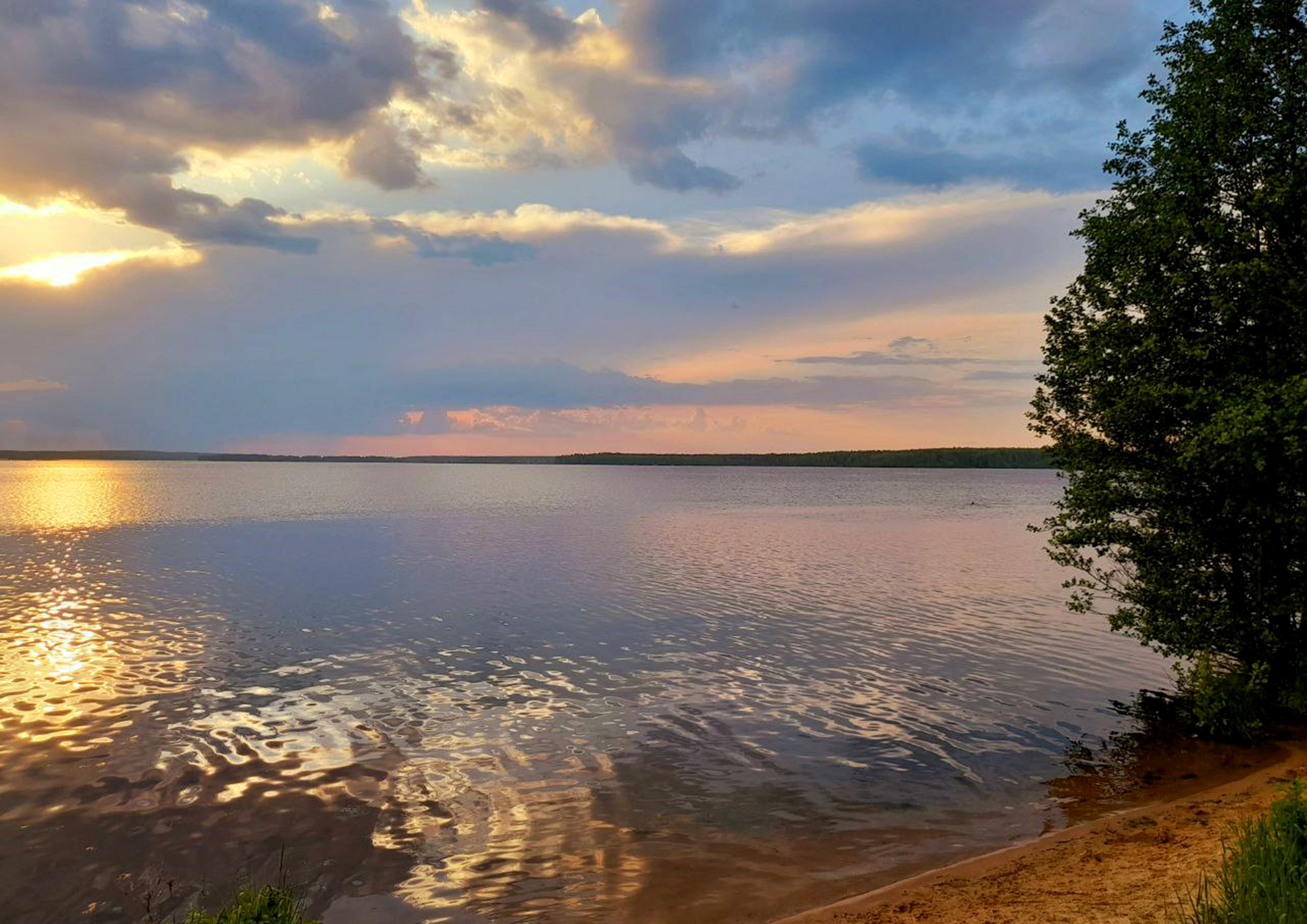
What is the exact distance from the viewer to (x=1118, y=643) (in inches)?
1294

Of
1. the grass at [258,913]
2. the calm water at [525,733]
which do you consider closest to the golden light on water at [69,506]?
the calm water at [525,733]

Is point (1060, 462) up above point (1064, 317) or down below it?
below

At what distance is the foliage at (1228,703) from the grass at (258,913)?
21297mm

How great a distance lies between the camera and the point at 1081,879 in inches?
488

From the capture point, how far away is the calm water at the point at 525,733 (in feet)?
45.7

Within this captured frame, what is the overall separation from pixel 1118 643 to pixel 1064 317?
16125mm

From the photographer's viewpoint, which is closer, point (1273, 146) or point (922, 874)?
point (922, 874)

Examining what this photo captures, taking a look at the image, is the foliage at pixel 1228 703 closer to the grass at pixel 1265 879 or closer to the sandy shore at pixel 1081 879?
the sandy shore at pixel 1081 879

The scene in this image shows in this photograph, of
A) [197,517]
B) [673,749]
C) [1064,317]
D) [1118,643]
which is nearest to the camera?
[673,749]

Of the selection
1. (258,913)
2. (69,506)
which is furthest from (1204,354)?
(69,506)

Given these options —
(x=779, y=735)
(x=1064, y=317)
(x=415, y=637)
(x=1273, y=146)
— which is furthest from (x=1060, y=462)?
(x=415, y=637)

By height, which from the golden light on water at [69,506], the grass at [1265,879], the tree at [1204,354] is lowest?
the golden light on water at [69,506]

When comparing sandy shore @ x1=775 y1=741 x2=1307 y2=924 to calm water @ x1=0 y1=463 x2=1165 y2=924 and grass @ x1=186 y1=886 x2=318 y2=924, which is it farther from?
grass @ x1=186 y1=886 x2=318 y2=924

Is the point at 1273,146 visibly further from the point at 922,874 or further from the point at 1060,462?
the point at 922,874
